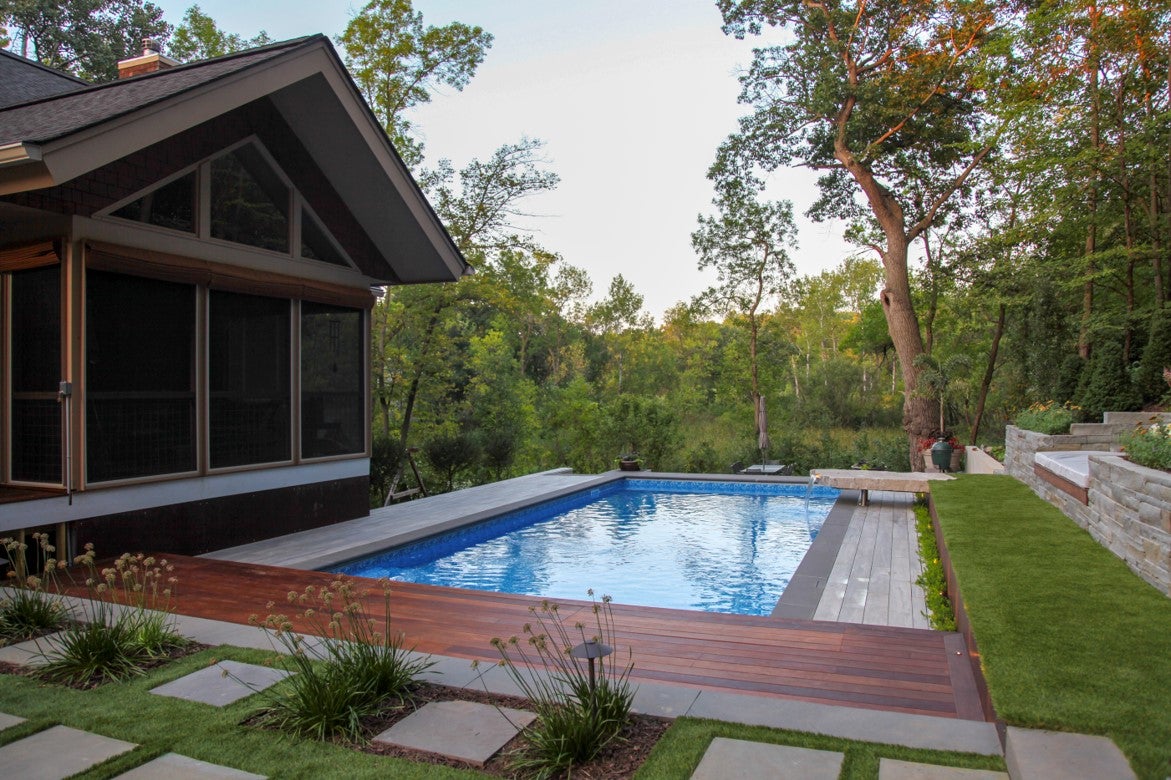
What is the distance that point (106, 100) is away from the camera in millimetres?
5430

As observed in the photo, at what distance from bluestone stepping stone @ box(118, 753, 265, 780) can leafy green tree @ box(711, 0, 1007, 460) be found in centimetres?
1375

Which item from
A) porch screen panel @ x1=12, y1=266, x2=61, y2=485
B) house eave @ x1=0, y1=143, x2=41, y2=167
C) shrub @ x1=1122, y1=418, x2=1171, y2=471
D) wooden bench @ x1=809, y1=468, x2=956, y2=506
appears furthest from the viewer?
wooden bench @ x1=809, y1=468, x2=956, y2=506

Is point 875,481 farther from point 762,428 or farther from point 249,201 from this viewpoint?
point 249,201

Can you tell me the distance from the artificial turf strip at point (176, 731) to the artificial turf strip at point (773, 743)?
2.10ft

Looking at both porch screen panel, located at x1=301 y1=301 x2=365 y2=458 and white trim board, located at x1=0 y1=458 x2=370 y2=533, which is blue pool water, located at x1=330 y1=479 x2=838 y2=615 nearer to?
white trim board, located at x1=0 y1=458 x2=370 y2=533

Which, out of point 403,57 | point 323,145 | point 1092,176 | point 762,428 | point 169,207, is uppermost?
point 403,57

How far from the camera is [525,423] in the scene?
693 inches

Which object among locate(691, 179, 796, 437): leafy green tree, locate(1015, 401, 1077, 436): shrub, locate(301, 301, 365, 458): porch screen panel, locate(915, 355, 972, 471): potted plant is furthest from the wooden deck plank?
locate(691, 179, 796, 437): leafy green tree

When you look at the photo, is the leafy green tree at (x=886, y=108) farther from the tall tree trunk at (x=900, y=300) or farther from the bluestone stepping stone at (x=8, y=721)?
the bluestone stepping stone at (x=8, y=721)

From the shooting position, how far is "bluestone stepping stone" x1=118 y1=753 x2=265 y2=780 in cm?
238

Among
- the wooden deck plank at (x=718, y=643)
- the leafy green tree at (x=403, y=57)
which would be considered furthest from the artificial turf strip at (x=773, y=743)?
the leafy green tree at (x=403, y=57)

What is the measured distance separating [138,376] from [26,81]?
157 inches

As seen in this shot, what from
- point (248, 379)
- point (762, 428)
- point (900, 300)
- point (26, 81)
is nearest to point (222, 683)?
point (248, 379)

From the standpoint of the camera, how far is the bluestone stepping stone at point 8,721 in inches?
108
